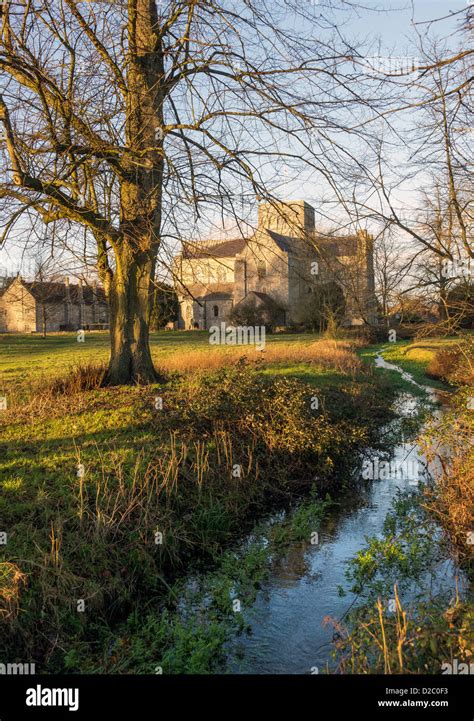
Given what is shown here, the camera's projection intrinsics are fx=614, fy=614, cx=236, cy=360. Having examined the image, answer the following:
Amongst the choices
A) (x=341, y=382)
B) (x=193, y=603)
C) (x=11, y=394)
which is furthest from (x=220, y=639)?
(x=341, y=382)

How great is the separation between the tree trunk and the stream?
6045 millimetres

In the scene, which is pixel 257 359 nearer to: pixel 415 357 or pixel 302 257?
pixel 302 257

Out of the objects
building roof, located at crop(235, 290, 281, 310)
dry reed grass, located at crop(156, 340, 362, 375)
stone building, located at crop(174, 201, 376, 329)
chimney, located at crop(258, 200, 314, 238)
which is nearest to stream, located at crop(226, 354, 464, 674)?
stone building, located at crop(174, 201, 376, 329)

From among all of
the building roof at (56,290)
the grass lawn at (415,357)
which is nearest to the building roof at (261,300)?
the grass lawn at (415,357)

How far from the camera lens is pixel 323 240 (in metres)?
9.35

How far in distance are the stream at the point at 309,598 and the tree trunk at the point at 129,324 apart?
6045mm

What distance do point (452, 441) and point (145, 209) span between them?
6638 mm

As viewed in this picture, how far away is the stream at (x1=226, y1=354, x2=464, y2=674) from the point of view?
19.7 ft

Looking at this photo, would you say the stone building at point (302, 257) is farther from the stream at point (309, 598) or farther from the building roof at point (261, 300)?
the building roof at point (261, 300)

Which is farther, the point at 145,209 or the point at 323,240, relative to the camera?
the point at 145,209

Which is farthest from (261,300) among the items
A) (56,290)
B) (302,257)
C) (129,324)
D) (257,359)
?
(302,257)

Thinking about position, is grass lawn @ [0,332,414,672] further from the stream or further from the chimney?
the chimney

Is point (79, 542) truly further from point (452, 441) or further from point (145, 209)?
point (145, 209)

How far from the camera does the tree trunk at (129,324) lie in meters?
14.2
